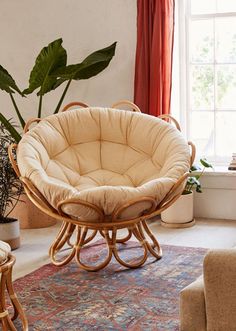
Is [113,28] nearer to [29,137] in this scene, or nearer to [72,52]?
[72,52]

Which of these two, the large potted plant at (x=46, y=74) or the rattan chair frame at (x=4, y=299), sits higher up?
the large potted plant at (x=46, y=74)

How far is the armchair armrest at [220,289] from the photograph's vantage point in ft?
6.38

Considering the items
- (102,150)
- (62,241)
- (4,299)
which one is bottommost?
(62,241)

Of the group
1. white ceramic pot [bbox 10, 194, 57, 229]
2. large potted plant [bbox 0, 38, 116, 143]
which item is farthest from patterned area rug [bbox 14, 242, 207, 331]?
large potted plant [bbox 0, 38, 116, 143]

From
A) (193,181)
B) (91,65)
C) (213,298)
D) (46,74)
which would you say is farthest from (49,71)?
(213,298)

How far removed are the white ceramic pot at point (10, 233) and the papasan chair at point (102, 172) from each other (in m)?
0.34

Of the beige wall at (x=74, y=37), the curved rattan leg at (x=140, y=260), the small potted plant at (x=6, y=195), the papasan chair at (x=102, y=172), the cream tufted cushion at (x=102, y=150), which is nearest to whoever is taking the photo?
the papasan chair at (x=102, y=172)

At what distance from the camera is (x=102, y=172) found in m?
4.27

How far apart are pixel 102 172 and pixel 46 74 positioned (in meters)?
0.97

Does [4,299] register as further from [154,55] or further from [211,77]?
[211,77]

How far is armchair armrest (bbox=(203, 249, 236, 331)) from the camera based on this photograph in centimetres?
195

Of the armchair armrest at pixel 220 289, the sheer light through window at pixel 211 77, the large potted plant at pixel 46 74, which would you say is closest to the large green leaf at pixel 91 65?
the large potted plant at pixel 46 74

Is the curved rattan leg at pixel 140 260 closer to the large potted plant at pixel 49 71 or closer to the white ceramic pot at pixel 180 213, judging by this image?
the white ceramic pot at pixel 180 213

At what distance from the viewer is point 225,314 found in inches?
80.0
